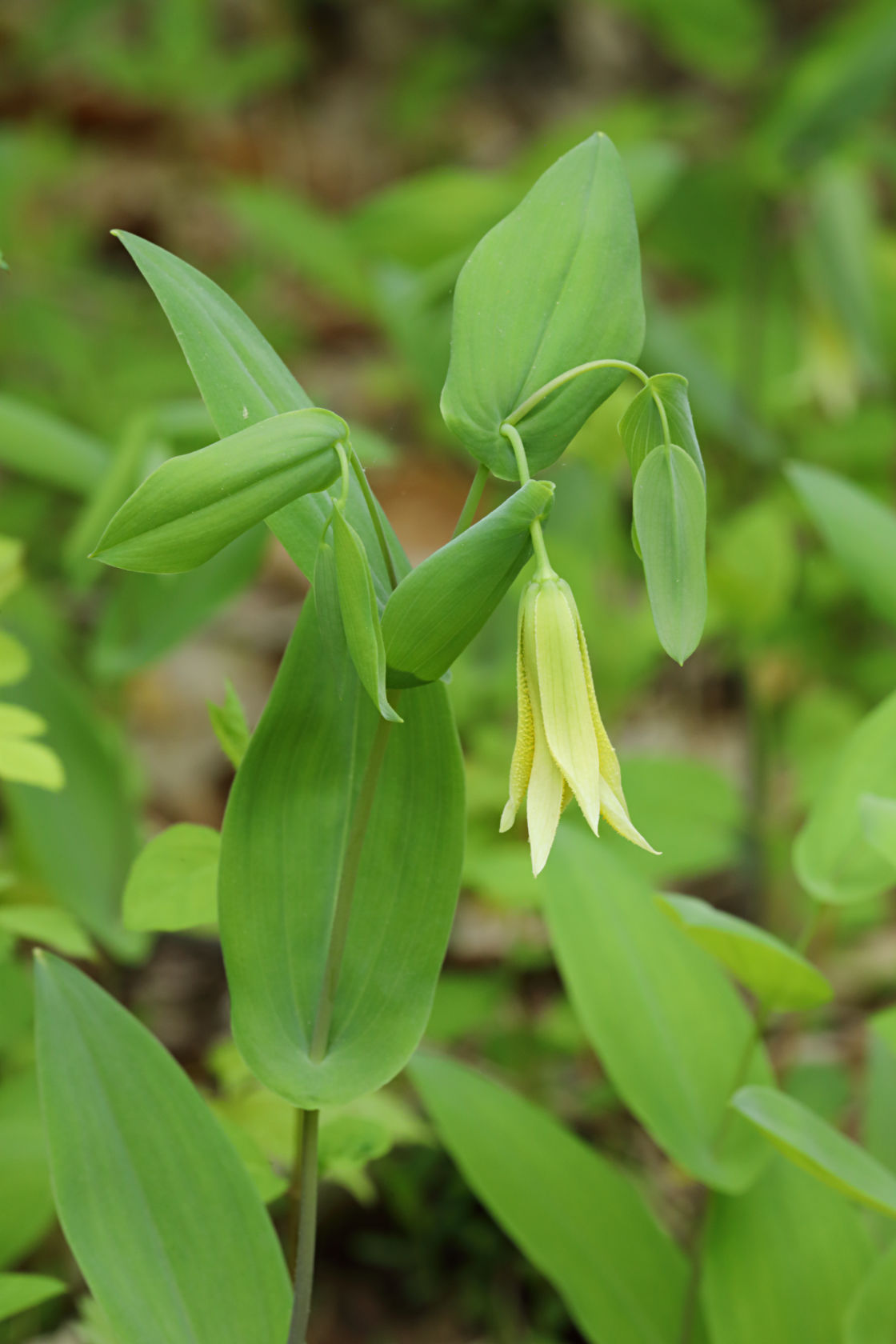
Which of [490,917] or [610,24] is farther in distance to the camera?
[610,24]

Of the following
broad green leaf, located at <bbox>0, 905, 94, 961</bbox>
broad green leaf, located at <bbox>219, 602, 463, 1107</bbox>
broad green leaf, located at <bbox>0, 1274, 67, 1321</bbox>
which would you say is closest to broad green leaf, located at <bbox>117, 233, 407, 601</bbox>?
broad green leaf, located at <bbox>219, 602, 463, 1107</bbox>

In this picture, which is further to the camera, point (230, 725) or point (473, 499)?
point (230, 725)

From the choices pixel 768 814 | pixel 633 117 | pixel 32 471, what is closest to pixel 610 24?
pixel 633 117

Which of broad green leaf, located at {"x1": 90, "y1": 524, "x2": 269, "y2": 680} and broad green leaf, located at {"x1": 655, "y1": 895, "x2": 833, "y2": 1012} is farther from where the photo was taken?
broad green leaf, located at {"x1": 90, "y1": 524, "x2": 269, "y2": 680}

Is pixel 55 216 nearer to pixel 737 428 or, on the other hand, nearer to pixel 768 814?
pixel 737 428

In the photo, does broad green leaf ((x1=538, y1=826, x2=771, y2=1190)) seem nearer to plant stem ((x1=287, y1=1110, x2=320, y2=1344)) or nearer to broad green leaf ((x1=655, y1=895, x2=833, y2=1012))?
broad green leaf ((x1=655, y1=895, x2=833, y2=1012))

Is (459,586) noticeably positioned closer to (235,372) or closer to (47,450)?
(235,372)

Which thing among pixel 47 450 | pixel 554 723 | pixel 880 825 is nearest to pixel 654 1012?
pixel 880 825
